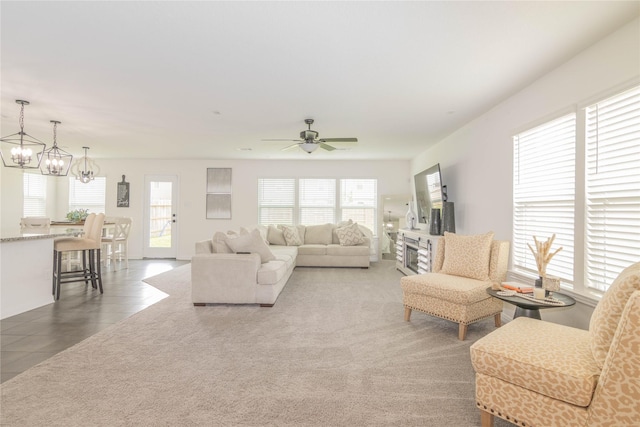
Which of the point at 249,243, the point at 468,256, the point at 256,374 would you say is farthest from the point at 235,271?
the point at 468,256

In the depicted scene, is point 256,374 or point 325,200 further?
point 325,200

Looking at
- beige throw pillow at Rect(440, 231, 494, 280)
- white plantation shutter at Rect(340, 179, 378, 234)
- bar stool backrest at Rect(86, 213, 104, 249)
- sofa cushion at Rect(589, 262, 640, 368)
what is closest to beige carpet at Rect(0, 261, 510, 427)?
beige throw pillow at Rect(440, 231, 494, 280)

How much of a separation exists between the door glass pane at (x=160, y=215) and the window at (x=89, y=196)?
1319mm

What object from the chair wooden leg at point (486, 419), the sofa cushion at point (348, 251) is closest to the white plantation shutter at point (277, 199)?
the sofa cushion at point (348, 251)

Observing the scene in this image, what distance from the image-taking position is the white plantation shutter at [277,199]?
7.84m

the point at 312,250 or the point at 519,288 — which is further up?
the point at 519,288

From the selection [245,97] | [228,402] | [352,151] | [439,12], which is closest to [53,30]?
[245,97]

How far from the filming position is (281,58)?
2.62m

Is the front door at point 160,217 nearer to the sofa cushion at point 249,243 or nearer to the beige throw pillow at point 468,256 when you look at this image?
the sofa cushion at point 249,243

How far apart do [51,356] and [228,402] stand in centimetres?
171

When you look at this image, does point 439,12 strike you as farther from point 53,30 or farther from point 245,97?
Answer: point 53,30

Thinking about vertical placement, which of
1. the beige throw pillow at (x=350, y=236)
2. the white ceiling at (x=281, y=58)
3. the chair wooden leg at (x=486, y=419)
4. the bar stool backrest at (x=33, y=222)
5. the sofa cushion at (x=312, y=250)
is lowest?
the chair wooden leg at (x=486, y=419)

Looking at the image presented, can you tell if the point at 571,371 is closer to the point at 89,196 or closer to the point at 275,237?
the point at 275,237

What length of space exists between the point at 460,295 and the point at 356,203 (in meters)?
5.13
